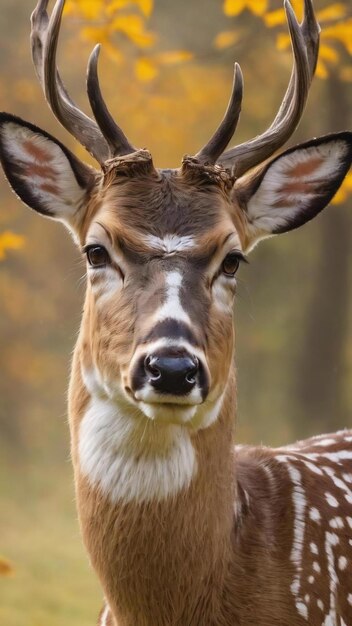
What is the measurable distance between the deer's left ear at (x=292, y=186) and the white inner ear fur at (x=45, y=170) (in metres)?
0.66

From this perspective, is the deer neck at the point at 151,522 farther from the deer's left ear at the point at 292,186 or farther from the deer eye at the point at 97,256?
the deer's left ear at the point at 292,186

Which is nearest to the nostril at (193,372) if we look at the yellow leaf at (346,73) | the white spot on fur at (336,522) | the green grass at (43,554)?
the white spot on fur at (336,522)

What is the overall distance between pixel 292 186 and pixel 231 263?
0.65m

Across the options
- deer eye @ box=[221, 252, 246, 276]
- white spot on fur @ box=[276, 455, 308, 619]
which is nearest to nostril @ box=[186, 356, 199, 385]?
deer eye @ box=[221, 252, 246, 276]

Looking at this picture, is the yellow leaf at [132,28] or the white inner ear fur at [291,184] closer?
the white inner ear fur at [291,184]

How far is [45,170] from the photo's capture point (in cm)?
509

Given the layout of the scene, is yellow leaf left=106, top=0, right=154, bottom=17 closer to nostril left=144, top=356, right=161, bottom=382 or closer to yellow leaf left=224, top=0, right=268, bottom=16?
yellow leaf left=224, top=0, right=268, bottom=16

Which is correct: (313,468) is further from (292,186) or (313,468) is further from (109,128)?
(109,128)

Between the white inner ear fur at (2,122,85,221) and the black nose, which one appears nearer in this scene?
the black nose

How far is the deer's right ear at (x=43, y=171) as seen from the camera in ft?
16.6

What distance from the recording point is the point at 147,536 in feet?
15.0

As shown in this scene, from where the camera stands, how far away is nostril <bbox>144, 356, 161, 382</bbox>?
13.3ft

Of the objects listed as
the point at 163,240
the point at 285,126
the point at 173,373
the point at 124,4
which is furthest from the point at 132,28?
A: the point at 173,373

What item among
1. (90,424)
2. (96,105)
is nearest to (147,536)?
(90,424)
